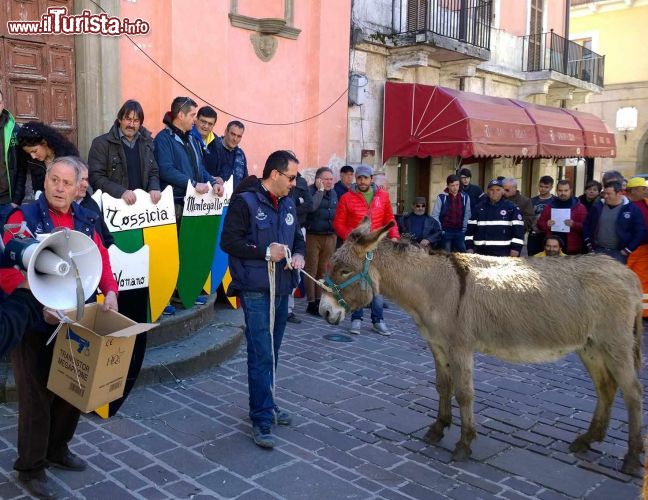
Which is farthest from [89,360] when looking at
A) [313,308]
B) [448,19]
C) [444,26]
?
[448,19]

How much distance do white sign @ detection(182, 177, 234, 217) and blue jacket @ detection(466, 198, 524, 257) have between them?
3787mm

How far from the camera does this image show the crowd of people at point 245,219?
3.71 m

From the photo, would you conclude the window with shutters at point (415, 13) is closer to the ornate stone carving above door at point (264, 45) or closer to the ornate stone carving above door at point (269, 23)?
the ornate stone carving above door at point (269, 23)

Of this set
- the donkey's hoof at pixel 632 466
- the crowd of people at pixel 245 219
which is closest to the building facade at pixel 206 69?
the crowd of people at pixel 245 219

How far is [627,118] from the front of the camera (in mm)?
29750

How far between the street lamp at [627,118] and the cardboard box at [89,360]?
3107 centimetres

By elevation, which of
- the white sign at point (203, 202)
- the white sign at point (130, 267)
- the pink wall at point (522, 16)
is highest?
the pink wall at point (522, 16)

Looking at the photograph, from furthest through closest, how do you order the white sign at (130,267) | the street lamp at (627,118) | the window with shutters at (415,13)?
the street lamp at (627,118) < the window with shutters at (415,13) < the white sign at (130,267)

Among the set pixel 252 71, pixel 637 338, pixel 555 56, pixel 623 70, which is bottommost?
pixel 637 338

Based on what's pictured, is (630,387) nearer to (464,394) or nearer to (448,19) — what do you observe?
(464,394)

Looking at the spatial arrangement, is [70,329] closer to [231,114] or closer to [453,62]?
[231,114]

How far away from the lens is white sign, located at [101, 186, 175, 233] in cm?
586

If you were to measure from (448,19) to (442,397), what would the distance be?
12.5 m

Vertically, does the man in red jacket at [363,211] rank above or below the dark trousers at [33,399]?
above
